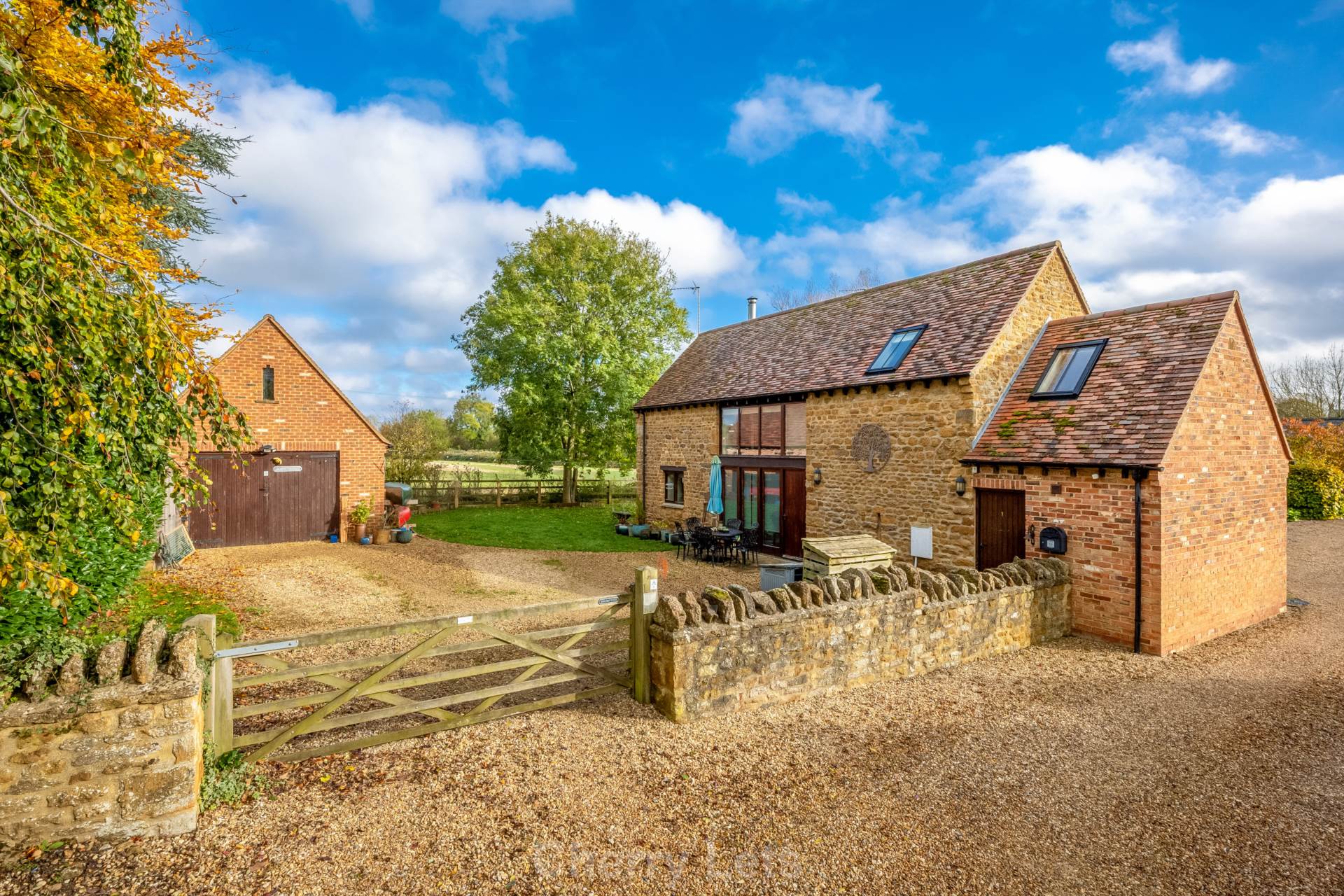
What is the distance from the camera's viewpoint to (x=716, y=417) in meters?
18.4

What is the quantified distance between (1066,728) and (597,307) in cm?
2443

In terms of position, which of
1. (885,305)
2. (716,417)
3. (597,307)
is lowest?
(716,417)

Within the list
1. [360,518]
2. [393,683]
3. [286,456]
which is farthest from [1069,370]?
[286,456]

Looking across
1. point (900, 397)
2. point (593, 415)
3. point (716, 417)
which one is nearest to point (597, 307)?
point (593, 415)

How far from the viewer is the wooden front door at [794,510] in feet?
52.0

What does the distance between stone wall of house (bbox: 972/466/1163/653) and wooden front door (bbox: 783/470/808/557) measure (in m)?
6.23

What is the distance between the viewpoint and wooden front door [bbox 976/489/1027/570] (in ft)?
35.1

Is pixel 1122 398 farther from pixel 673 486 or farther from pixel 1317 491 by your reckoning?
pixel 1317 491

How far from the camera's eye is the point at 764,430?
17.1 m

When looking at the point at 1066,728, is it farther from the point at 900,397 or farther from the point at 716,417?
the point at 716,417

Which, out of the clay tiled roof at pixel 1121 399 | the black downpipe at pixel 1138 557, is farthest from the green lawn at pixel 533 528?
the black downpipe at pixel 1138 557

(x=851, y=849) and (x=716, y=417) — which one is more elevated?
(x=716, y=417)

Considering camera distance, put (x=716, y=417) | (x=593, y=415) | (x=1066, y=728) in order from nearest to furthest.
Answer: (x=1066, y=728) < (x=716, y=417) < (x=593, y=415)

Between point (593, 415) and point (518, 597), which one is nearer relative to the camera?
point (518, 597)
